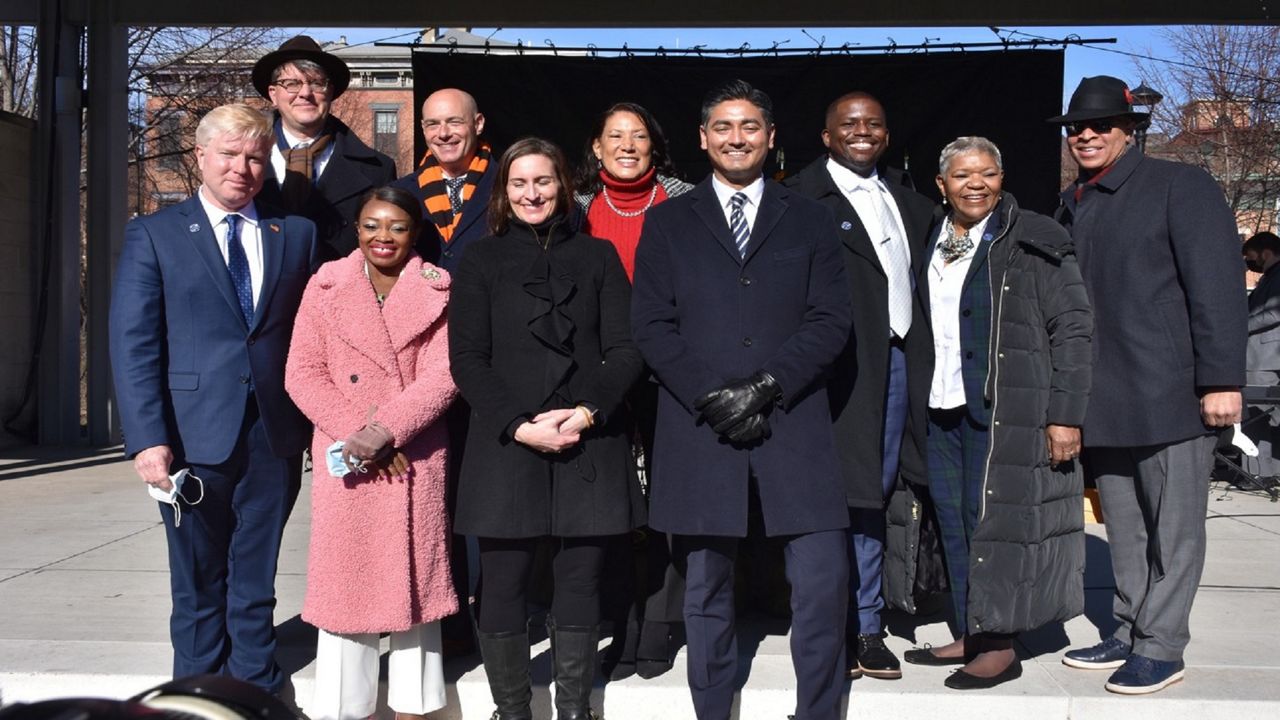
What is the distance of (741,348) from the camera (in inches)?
134

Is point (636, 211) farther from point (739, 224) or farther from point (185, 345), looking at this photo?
point (185, 345)

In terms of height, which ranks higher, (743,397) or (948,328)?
(948,328)

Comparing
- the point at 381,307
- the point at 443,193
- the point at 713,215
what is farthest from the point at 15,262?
the point at 713,215

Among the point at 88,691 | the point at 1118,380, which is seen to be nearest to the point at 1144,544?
the point at 1118,380

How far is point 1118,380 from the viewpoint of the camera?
388 centimetres

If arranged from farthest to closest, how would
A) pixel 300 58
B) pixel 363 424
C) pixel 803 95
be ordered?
pixel 803 95 < pixel 300 58 < pixel 363 424

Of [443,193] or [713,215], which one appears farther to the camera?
[443,193]

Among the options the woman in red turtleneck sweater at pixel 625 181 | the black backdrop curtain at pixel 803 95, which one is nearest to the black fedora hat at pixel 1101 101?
the woman in red turtleneck sweater at pixel 625 181

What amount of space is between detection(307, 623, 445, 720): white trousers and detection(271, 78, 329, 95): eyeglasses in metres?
1.88

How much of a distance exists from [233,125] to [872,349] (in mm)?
2145

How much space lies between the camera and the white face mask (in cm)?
337

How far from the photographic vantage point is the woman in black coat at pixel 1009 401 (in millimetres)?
3752

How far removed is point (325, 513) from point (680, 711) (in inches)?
53.2

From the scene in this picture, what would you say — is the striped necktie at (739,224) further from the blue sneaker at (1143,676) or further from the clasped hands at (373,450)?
the blue sneaker at (1143,676)
